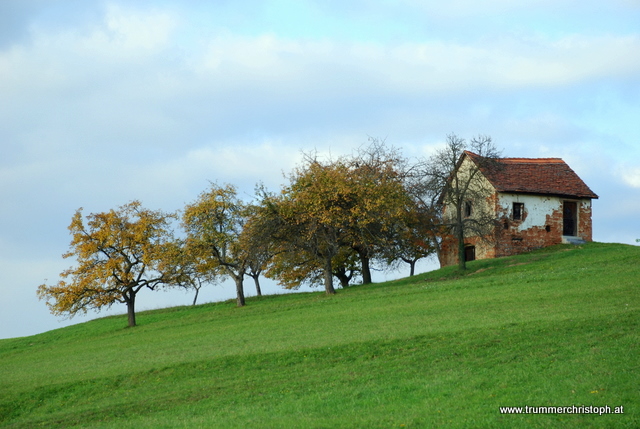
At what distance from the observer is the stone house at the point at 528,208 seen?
181ft

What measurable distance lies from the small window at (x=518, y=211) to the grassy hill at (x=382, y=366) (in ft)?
47.4

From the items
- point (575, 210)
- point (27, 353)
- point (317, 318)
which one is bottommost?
point (27, 353)

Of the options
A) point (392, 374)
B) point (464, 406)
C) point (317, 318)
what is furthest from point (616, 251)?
point (464, 406)

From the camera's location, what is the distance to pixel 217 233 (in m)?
50.4

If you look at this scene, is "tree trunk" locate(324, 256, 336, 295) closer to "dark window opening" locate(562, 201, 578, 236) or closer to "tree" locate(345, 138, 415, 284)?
"tree" locate(345, 138, 415, 284)

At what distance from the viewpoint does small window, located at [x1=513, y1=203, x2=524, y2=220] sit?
55.8 meters

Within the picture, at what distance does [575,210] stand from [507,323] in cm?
3732

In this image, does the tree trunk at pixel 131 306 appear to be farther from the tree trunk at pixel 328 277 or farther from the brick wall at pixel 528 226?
the brick wall at pixel 528 226

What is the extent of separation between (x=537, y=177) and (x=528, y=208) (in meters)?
3.90

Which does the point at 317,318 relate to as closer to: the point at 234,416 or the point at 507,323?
the point at 507,323

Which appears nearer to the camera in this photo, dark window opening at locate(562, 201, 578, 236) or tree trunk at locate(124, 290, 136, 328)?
tree trunk at locate(124, 290, 136, 328)

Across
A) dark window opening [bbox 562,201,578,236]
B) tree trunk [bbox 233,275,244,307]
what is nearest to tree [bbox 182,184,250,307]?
tree trunk [bbox 233,275,244,307]

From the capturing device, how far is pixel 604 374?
16453 millimetres

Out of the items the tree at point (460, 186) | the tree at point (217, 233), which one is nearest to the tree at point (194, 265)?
the tree at point (217, 233)
